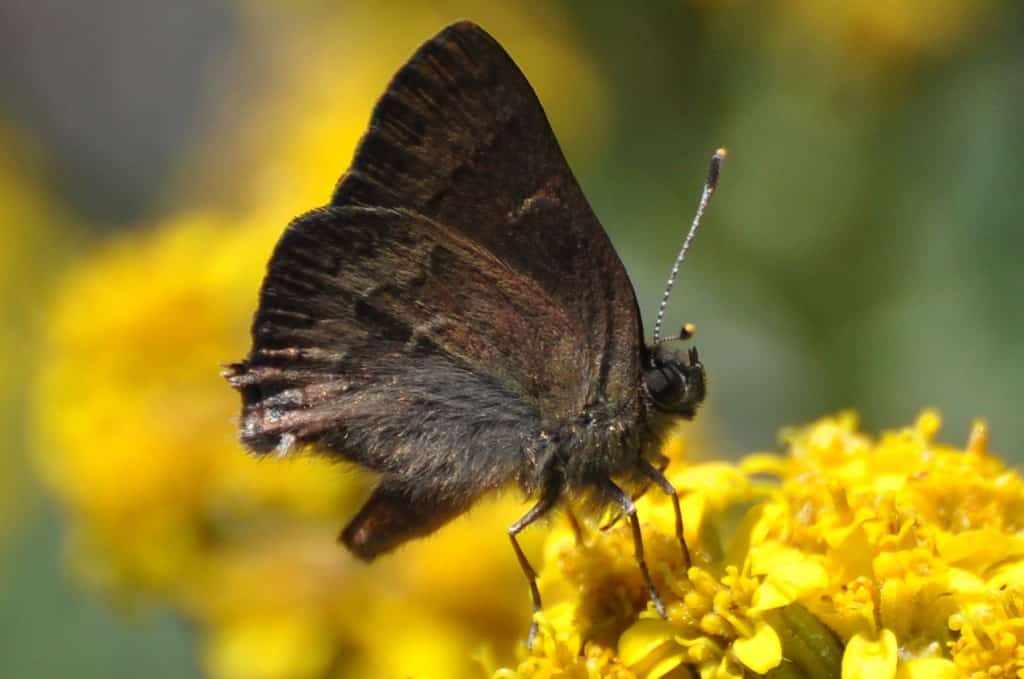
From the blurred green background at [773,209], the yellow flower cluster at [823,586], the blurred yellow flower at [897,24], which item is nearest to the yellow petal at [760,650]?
the yellow flower cluster at [823,586]

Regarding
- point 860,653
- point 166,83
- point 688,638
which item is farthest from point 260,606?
point 166,83

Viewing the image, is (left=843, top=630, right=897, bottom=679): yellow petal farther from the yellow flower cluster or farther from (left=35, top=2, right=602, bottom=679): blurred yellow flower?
(left=35, top=2, right=602, bottom=679): blurred yellow flower

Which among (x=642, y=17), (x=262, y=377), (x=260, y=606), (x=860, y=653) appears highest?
(x=642, y=17)

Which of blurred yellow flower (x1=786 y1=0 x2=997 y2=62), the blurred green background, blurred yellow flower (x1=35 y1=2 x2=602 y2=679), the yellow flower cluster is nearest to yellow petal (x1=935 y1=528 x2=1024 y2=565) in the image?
the yellow flower cluster

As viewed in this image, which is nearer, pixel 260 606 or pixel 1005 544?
pixel 1005 544

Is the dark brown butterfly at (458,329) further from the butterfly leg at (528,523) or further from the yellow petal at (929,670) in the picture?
the yellow petal at (929,670)

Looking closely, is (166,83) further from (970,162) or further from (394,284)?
(394,284)
